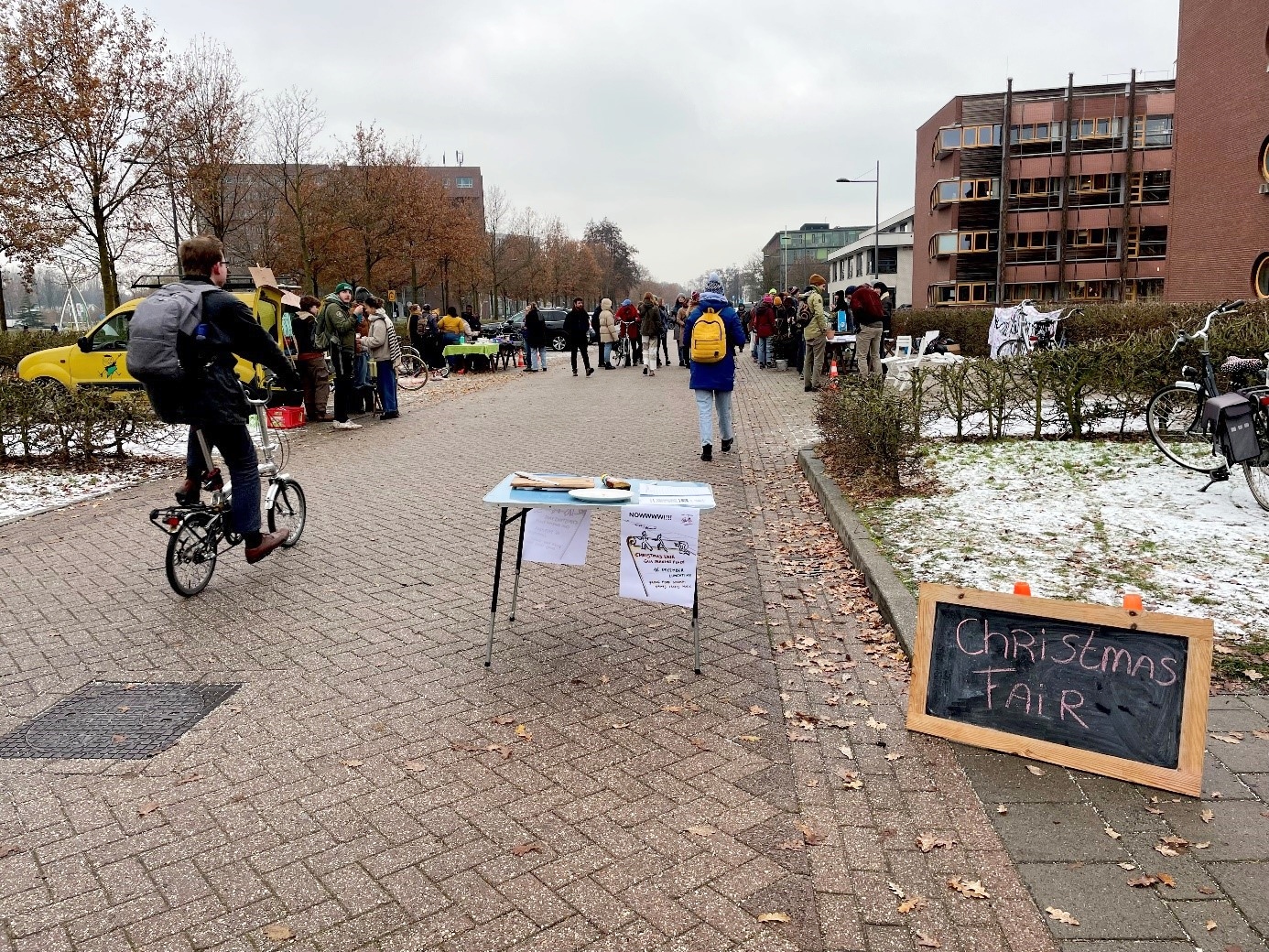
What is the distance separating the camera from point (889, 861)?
118 inches

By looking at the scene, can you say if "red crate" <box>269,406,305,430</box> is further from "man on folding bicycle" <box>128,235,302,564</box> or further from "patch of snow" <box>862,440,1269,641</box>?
"patch of snow" <box>862,440,1269,641</box>

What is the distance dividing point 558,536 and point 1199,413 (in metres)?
6.08

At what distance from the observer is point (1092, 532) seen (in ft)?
20.5

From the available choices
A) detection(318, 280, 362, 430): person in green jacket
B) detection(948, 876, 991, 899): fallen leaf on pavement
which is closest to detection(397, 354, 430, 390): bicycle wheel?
detection(318, 280, 362, 430): person in green jacket

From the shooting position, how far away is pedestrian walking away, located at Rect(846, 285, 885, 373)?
50.1 ft

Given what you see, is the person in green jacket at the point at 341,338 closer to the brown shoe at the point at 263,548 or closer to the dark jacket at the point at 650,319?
the brown shoe at the point at 263,548

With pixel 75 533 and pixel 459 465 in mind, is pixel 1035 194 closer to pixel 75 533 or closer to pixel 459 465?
pixel 459 465

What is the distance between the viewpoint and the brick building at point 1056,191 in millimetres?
61406

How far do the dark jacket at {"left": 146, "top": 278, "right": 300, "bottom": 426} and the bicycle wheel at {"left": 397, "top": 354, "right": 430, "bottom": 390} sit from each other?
16.7 m

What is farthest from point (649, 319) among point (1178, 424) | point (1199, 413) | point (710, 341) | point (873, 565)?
point (873, 565)

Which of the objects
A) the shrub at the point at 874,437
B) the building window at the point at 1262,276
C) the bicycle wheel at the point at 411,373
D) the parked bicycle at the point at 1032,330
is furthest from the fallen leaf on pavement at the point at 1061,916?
the building window at the point at 1262,276

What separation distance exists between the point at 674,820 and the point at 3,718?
3033 millimetres

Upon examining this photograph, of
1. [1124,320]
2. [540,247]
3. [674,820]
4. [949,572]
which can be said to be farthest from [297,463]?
[540,247]

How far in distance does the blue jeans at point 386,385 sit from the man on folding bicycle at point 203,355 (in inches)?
389
